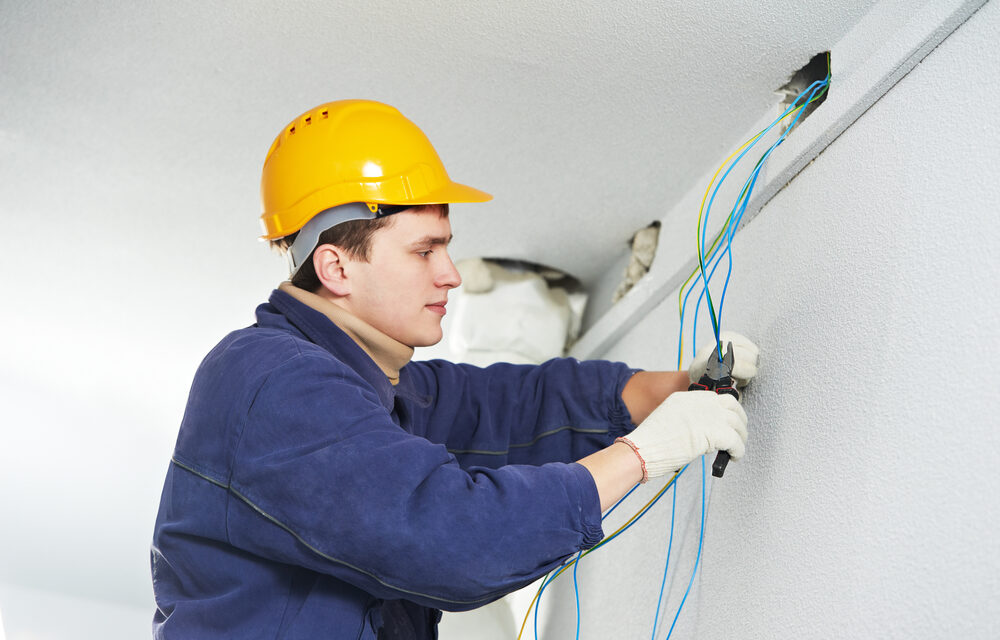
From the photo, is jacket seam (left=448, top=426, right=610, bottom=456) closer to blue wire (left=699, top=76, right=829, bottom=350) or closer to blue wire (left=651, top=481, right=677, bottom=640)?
blue wire (left=651, top=481, right=677, bottom=640)

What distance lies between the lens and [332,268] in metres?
1.46

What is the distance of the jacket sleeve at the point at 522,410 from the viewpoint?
1580 mm

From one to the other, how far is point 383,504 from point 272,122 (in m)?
1.17

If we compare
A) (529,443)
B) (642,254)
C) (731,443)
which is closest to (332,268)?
(529,443)

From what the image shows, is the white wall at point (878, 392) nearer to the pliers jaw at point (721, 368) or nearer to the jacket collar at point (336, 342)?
the pliers jaw at point (721, 368)

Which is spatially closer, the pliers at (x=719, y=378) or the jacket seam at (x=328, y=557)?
the jacket seam at (x=328, y=557)

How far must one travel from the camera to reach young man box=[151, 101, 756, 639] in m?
1.08

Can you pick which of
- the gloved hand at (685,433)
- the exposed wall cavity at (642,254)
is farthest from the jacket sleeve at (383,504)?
the exposed wall cavity at (642,254)

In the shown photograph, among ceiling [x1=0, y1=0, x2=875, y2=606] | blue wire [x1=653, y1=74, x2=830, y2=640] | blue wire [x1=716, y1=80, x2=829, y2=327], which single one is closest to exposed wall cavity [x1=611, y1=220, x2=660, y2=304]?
ceiling [x1=0, y1=0, x2=875, y2=606]

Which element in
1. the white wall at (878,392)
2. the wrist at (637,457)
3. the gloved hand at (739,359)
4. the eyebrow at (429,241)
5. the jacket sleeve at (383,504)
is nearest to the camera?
the white wall at (878,392)

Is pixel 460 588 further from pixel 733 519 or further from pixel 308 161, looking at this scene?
pixel 308 161

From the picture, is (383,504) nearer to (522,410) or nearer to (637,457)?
(637,457)

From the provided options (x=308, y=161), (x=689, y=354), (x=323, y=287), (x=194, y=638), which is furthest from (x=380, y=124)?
(x=194, y=638)

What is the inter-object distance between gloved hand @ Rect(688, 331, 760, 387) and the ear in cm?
59
